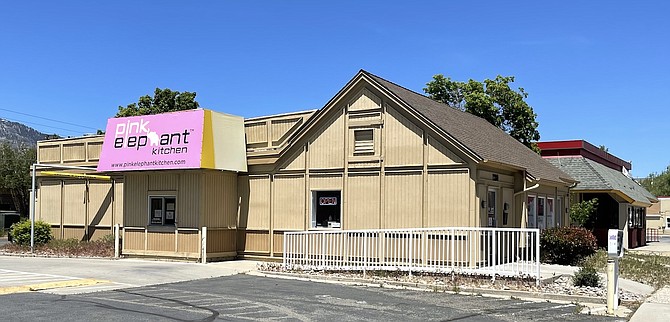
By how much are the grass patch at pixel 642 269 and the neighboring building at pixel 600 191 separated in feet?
17.8

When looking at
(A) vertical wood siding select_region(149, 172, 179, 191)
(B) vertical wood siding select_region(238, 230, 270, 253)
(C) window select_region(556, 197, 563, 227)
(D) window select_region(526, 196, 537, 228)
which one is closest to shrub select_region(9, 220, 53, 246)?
(A) vertical wood siding select_region(149, 172, 179, 191)

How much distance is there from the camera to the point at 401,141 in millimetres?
19859

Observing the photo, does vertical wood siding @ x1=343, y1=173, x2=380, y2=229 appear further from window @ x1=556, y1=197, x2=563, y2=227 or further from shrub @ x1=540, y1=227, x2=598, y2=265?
window @ x1=556, y1=197, x2=563, y2=227

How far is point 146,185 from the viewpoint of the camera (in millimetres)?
23344

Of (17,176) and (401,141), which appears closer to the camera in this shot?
(401,141)

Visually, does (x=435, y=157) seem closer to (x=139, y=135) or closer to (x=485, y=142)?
(x=485, y=142)

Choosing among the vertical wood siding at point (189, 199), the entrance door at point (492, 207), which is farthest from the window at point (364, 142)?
the vertical wood siding at point (189, 199)

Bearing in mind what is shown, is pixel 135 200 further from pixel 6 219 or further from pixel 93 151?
pixel 6 219

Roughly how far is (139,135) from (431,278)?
11.8 m

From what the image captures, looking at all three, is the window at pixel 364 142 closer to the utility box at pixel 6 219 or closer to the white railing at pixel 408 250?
the white railing at pixel 408 250

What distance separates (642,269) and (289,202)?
36.0 ft

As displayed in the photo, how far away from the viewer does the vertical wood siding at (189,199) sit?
21781 mm

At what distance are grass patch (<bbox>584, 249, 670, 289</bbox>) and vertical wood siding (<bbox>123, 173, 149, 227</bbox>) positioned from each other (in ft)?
47.5

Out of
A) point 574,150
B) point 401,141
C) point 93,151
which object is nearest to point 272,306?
point 401,141
